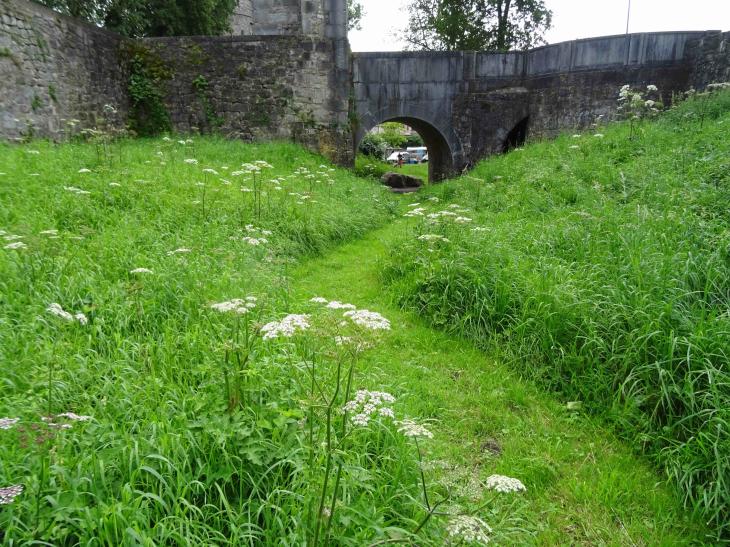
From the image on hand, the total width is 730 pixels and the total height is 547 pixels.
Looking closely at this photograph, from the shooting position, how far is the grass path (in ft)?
7.14

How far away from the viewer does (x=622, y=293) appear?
11.6ft

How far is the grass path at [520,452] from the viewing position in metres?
2.18

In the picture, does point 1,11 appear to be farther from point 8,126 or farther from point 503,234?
point 503,234

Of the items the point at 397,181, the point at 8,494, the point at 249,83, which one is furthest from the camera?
the point at 397,181

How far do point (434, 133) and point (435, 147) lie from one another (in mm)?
1136

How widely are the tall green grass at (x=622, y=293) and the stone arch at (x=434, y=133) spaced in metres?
6.93

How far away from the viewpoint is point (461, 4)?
71.5 feet

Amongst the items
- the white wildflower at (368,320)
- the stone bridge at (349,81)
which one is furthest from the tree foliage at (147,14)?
the white wildflower at (368,320)

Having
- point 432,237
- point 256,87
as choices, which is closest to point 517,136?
point 256,87

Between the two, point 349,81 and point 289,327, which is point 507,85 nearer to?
point 349,81

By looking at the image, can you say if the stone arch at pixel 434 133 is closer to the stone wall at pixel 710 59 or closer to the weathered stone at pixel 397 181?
the weathered stone at pixel 397 181

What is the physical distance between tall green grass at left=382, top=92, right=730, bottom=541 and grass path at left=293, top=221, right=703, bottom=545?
0.18 meters

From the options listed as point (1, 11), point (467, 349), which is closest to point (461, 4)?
point (1, 11)

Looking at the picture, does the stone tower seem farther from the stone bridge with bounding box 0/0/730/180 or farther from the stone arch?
the stone arch
